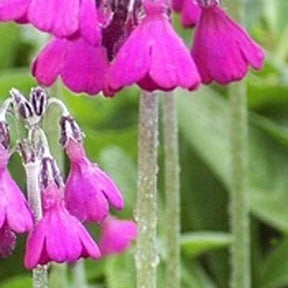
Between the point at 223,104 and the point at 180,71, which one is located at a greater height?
the point at 180,71

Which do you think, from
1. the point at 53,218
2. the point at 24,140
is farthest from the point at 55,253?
the point at 24,140

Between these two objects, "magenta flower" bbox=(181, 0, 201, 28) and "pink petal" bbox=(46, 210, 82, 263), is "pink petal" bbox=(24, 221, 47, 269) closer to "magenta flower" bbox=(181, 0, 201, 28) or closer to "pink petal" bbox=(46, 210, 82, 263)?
"pink petal" bbox=(46, 210, 82, 263)

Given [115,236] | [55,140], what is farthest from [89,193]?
[115,236]

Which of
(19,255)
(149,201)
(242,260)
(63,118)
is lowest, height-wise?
(19,255)

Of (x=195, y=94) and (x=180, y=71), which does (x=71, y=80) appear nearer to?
(x=180, y=71)

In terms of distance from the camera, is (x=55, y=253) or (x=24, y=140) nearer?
(x=55, y=253)

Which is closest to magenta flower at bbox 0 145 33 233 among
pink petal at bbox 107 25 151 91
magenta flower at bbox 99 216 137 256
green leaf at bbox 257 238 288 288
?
pink petal at bbox 107 25 151 91

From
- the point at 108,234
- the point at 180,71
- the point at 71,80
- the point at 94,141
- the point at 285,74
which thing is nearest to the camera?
the point at 180,71

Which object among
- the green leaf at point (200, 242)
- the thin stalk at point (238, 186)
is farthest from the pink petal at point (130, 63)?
the green leaf at point (200, 242)
